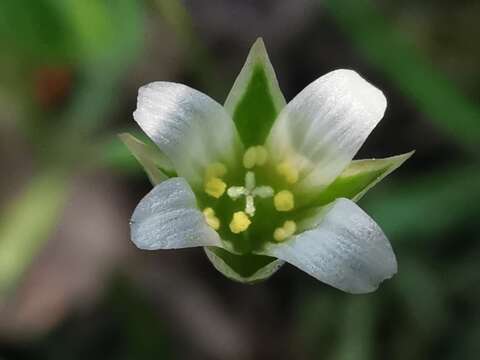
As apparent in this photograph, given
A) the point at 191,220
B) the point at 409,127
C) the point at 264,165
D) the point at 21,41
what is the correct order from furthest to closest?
the point at 409,127 → the point at 21,41 → the point at 264,165 → the point at 191,220

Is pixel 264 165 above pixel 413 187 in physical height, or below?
above

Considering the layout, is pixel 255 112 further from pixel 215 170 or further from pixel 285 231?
pixel 285 231

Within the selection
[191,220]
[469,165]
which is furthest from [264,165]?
[469,165]

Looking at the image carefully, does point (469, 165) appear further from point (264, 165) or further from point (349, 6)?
point (264, 165)

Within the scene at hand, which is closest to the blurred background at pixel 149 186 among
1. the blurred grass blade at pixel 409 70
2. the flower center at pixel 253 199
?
the blurred grass blade at pixel 409 70

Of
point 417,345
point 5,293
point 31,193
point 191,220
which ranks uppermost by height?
point 191,220

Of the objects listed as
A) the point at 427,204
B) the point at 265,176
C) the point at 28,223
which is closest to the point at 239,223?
the point at 265,176
